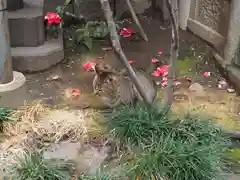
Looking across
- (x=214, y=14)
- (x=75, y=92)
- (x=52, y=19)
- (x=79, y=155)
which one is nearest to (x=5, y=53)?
(x=75, y=92)

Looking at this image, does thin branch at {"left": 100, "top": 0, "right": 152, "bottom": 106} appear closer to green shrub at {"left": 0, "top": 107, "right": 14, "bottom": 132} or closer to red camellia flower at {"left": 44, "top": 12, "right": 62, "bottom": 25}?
green shrub at {"left": 0, "top": 107, "right": 14, "bottom": 132}

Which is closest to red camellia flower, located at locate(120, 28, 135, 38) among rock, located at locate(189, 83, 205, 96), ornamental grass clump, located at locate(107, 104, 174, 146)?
rock, located at locate(189, 83, 205, 96)

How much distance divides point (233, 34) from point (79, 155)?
8.34ft

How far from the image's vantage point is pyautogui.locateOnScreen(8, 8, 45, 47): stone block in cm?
533

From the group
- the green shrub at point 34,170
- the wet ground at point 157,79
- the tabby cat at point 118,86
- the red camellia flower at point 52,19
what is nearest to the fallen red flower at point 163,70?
the wet ground at point 157,79

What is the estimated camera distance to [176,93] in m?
4.95

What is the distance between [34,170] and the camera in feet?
10.8

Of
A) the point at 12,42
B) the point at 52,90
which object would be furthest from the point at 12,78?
the point at 12,42

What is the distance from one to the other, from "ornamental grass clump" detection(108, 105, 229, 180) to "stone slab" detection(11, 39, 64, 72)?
64.9 inches

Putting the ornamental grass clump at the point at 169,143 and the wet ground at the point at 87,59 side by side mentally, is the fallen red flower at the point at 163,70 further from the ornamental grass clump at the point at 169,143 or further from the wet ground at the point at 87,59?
the ornamental grass clump at the point at 169,143

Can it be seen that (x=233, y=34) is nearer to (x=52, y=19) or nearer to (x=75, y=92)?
(x=75, y=92)

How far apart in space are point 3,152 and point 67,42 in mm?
2645

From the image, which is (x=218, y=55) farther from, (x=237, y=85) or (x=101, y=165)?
(x=101, y=165)

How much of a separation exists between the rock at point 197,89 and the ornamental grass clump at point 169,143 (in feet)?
3.36
